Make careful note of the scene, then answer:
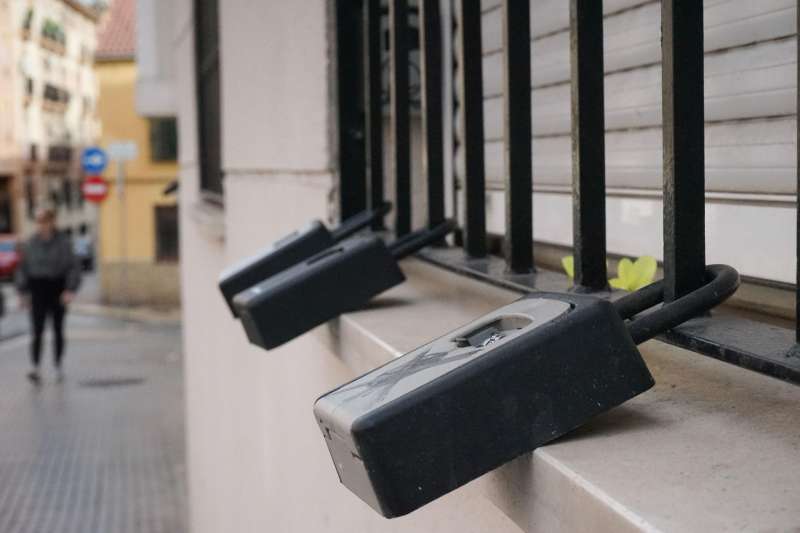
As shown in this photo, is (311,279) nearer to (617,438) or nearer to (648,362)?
(648,362)

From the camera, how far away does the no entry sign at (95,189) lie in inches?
960

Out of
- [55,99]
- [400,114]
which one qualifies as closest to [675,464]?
[400,114]

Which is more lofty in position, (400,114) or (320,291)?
(400,114)

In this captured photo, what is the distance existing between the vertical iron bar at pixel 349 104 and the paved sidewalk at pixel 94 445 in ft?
17.2

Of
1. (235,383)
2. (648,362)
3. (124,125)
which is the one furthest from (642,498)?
(124,125)

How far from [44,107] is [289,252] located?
51.5 m

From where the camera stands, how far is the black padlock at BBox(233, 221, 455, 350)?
A: 2.06m

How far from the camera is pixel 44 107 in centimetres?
5153

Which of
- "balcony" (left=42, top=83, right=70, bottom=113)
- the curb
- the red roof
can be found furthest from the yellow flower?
"balcony" (left=42, top=83, right=70, bottom=113)

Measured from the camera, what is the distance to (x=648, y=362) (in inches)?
52.4

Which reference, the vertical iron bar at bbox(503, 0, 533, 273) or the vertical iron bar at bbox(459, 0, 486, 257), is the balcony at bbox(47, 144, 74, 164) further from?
the vertical iron bar at bbox(503, 0, 533, 273)

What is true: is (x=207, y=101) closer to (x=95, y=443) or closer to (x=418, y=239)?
(x=418, y=239)

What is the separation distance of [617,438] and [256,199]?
8.01 feet

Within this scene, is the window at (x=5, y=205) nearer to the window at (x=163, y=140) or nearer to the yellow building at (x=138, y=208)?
the yellow building at (x=138, y=208)
